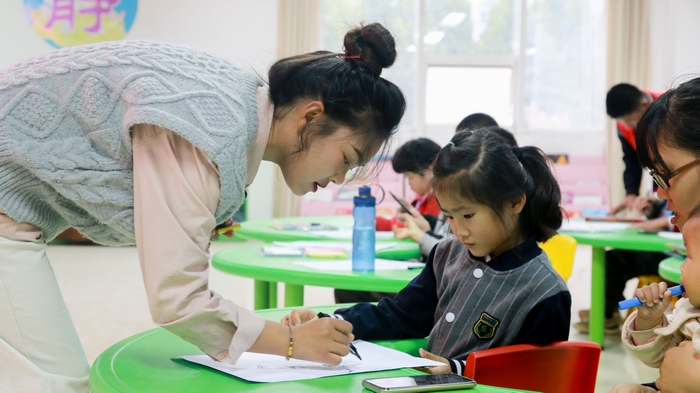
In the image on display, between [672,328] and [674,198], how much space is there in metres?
0.20

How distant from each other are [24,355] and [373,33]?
0.80 m

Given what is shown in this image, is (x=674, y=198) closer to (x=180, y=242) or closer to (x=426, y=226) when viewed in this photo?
(x=180, y=242)

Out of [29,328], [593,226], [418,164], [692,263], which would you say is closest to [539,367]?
[692,263]

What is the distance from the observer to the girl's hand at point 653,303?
1097 millimetres

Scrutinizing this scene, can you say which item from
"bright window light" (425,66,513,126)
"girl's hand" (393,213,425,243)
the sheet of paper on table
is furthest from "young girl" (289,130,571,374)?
"bright window light" (425,66,513,126)

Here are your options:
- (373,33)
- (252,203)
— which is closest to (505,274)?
(373,33)

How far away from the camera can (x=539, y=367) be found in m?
1.21

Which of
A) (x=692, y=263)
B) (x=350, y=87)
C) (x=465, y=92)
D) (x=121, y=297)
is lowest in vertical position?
(x=121, y=297)

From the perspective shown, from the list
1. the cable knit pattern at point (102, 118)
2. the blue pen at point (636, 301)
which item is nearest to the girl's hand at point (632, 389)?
the blue pen at point (636, 301)

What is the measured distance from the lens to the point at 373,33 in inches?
51.5

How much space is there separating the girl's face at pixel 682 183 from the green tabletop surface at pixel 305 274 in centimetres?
76

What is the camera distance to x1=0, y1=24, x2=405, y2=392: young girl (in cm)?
101

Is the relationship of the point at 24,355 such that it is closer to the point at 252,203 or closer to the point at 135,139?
the point at 135,139

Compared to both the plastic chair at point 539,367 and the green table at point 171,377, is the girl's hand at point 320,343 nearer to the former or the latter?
the green table at point 171,377
